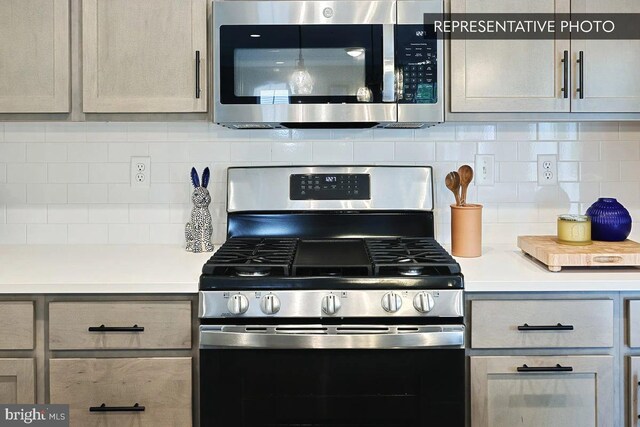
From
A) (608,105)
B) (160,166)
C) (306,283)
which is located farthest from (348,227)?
(608,105)

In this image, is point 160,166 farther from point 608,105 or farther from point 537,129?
point 608,105

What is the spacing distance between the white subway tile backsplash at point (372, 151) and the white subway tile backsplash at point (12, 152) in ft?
4.30

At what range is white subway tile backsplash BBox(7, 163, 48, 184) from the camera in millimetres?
2314

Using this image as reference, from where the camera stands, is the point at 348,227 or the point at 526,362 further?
the point at 348,227

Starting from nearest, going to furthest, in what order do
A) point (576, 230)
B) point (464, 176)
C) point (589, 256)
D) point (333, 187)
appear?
point (589, 256) < point (576, 230) < point (464, 176) < point (333, 187)

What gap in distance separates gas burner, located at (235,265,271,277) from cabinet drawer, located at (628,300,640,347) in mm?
1047

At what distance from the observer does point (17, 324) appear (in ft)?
5.52

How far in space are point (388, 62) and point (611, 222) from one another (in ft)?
3.07

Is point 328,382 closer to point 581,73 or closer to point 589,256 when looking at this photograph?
point 589,256

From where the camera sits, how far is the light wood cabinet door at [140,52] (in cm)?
199

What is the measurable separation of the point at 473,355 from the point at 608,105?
3.24 feet

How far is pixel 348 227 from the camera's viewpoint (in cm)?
226

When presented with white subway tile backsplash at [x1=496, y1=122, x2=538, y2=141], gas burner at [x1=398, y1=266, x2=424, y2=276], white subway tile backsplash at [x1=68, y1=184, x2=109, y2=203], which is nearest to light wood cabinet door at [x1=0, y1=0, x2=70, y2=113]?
white subway tile backsplash at [x1=68, y1=184, x2=109, y2=203]

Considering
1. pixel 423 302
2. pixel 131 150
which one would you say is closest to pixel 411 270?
pixel 423 302
